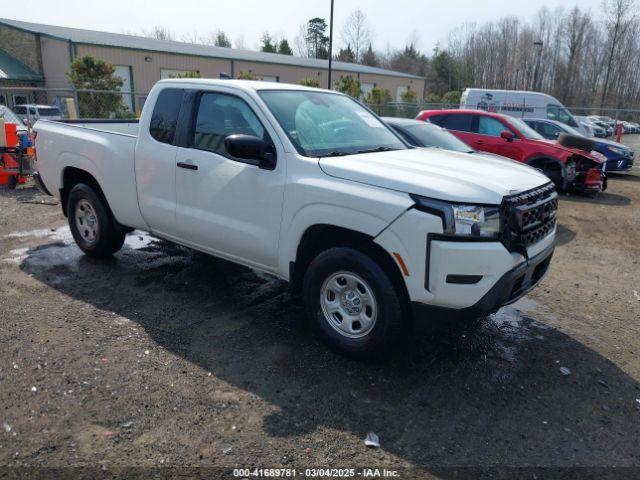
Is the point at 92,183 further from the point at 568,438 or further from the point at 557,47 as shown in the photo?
the point at 557,47

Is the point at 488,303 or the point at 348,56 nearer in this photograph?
the point at 488,303

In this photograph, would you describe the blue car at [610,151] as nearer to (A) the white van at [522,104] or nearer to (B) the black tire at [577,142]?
(A) the white van at [522,104]

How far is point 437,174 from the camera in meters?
3.57

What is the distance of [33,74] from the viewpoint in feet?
107

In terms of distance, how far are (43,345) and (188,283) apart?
1.67 metres

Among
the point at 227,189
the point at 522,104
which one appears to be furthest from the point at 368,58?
the point at 227,189

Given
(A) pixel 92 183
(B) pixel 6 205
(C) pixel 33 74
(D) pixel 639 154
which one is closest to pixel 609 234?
(A) pixel 92 183

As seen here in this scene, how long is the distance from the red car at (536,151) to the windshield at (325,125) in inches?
284

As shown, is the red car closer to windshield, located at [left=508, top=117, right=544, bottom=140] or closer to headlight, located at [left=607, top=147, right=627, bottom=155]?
windshield, located at [left=508, top=117, right=544, bottom=140]

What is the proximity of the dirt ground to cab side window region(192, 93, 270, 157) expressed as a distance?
1.53 meters

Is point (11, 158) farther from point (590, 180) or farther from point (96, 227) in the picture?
point (590, 180)

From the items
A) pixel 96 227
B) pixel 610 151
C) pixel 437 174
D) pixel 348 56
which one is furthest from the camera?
pixel 348 56

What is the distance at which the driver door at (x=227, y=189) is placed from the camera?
13.3 feet

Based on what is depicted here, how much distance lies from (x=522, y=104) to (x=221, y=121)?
57.6ft
